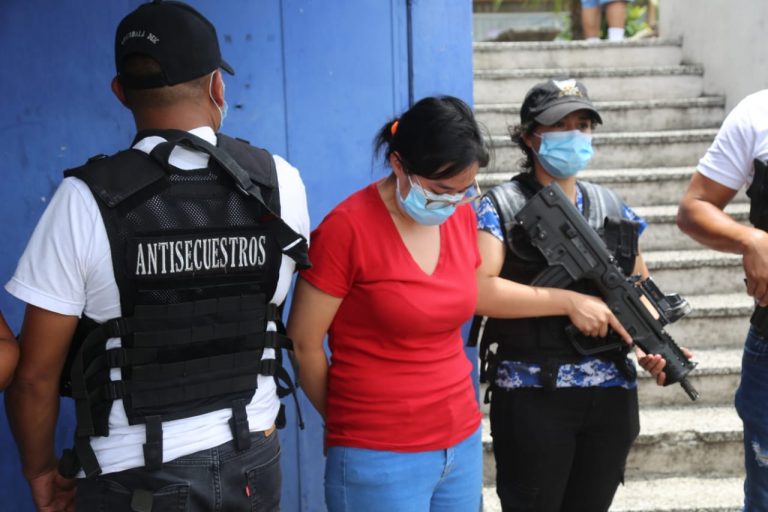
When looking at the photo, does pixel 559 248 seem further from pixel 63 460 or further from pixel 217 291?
pixel 63 460

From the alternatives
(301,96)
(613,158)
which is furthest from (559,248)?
(613,158)

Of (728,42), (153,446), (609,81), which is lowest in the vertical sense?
(153,446)

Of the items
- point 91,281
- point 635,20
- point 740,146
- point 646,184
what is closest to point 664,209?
point 646,184

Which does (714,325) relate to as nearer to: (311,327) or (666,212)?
(666,212)

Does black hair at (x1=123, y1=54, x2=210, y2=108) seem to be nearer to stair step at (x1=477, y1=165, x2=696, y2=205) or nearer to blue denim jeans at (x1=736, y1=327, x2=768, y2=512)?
blue denim jeans at (x1=736, y1=327, x2=768, y2=512)

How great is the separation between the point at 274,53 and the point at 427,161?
0.96 m

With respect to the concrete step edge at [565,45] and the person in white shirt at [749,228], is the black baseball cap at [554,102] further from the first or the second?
the concrete step edge at [565,45]

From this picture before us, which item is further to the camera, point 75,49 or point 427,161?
point 75,49

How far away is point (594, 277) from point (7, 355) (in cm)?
157

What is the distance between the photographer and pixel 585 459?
2375 mm

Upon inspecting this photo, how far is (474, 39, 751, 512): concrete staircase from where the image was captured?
11.7 ft

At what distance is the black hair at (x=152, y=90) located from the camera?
62.2 inches

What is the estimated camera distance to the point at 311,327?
1.97 meters

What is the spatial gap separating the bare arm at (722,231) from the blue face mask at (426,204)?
0.87m
